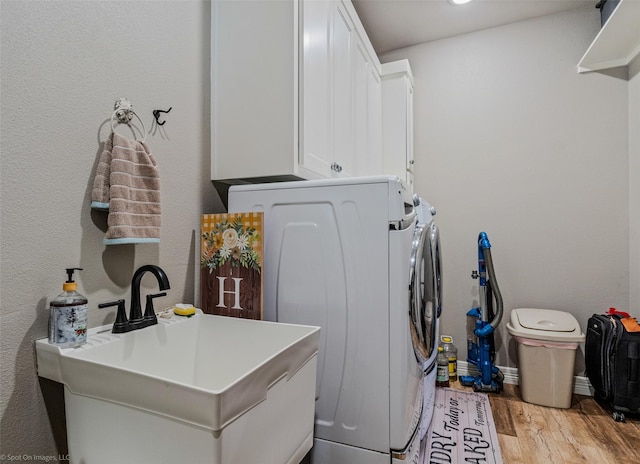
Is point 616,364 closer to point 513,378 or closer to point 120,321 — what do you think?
point 513,378

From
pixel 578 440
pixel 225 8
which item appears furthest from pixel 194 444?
pixel 578 440

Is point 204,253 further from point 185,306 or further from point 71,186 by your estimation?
point 71,186

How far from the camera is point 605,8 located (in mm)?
2367

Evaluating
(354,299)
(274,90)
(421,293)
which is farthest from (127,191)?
(421,293)

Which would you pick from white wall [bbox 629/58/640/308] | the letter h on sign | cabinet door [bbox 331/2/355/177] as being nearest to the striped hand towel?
the letter h on sign

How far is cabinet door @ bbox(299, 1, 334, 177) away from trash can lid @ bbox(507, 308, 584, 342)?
1.83 metres

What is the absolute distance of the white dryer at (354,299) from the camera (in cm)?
111

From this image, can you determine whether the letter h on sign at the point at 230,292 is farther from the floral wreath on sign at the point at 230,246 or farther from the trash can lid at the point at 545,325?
the trash can lid at the point at 545,325

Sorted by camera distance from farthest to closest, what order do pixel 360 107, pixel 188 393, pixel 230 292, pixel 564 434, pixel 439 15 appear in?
1. pixel 439 15
2. pixel 360 107
3. pixel 564 434
4. pixel 230 292
5. pixel 188 393

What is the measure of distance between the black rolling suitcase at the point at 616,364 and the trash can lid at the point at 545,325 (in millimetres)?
124

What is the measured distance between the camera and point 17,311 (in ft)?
2.77

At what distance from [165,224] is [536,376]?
2.50 m

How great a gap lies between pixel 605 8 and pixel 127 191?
3286 mm

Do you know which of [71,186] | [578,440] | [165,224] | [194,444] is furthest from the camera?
[578,440]
